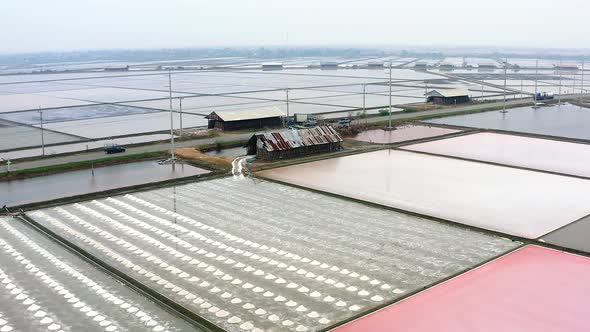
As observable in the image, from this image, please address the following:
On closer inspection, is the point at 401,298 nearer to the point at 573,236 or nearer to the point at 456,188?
the point at 573,236

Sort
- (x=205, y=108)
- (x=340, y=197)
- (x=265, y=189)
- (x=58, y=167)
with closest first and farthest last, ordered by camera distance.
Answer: (x=340, y=197) < (x=265, y=189) < (x=58, y=167) < (x=205, y=108)

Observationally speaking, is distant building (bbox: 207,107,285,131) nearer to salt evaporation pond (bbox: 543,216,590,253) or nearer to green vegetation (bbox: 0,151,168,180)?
green vegetation (bbox: 0,151,168,180)

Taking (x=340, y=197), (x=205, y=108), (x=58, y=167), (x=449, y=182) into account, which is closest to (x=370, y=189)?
(x=340, y=197)

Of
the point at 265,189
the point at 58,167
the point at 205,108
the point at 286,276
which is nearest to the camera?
the point at 286,276

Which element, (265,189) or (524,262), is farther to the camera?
(265,189)

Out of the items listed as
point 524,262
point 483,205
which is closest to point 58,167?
point 483,205

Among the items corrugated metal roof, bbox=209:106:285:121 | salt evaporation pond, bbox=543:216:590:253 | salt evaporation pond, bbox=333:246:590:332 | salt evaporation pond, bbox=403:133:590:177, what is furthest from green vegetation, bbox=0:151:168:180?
salt evaporation pond, bbox=543:216:590:253

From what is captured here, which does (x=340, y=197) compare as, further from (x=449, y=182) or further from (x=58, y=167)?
(x=58, y=167)
